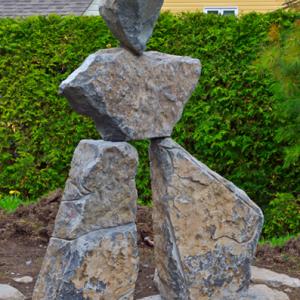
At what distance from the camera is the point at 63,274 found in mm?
4316

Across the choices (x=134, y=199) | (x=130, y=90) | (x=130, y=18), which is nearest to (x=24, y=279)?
(x=134, y=199)

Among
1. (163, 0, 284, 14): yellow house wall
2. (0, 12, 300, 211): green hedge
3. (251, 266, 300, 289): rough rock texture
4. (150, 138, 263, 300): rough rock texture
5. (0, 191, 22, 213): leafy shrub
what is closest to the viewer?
(150, 138, 263, 300): rough rock texture

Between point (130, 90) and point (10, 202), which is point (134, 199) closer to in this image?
point (130, 90)

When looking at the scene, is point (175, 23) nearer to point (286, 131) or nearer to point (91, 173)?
point (286, 131)

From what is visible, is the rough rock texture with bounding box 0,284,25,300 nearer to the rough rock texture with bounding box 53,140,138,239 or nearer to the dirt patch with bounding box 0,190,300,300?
the dirt patch with bounding box 0,190,300,300

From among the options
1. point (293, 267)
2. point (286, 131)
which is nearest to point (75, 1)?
point (286, 131)

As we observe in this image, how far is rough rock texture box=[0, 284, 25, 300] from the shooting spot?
16.6 ft

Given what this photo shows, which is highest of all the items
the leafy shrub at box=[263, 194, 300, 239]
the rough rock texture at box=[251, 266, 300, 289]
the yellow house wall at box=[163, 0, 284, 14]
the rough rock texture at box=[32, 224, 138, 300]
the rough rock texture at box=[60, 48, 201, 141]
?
the rough rock texture at box=[60, 48, 201, 141]

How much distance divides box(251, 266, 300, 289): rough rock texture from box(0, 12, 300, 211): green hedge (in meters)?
2.75

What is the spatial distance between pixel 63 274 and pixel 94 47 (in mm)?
5146

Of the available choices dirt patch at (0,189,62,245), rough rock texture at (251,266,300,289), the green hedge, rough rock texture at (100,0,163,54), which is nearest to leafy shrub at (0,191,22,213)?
the green hedge

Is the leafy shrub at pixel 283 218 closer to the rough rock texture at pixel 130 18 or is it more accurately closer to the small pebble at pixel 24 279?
the small pebble at pixel 24 279

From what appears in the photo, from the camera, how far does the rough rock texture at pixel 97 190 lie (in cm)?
433

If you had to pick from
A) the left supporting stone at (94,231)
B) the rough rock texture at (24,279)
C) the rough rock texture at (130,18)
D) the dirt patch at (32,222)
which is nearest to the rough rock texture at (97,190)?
the left supporting stone at (94,231)
